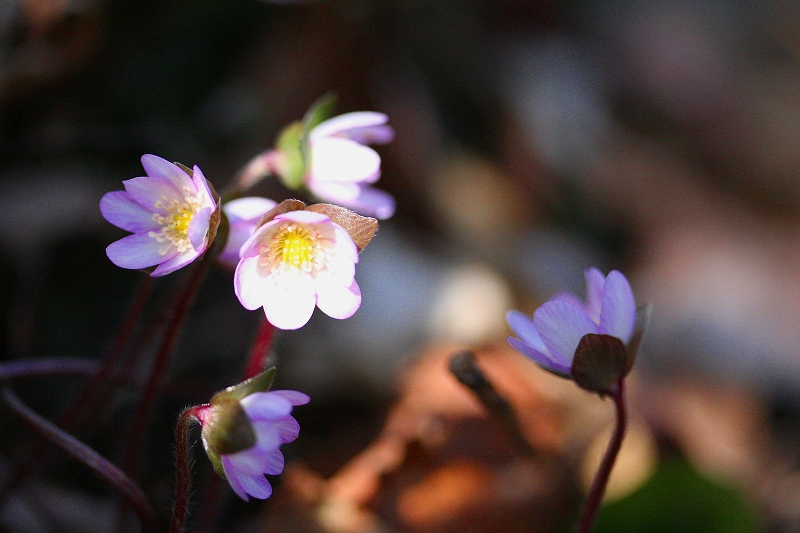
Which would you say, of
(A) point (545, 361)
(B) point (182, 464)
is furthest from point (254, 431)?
(A) point (545, 361)

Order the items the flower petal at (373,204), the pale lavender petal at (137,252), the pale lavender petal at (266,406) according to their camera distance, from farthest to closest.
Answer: the flower petal at (373,204) < the pale lavender petal at (137,252) < the pale lavender petal at (266,406)

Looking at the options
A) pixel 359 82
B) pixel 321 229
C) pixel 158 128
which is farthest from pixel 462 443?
pixel 359 82

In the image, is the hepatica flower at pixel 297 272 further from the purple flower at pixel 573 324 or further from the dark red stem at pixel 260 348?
the purple flower at pixel 573 324

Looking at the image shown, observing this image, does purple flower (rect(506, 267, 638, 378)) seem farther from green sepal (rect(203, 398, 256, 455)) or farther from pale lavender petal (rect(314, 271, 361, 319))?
green sepal (rect(203, 398, 256, 455))

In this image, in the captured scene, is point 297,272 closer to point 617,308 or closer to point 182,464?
point 182,464

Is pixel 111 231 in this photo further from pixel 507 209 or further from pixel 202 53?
pixel 507 209

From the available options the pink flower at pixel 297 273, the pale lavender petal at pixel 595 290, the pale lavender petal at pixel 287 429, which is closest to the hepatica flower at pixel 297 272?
the pink flower at pixel 297 273
